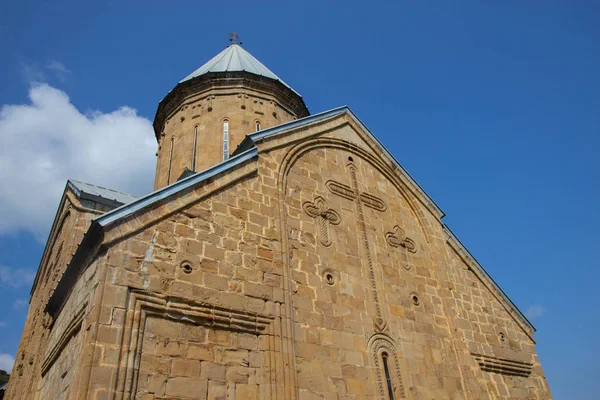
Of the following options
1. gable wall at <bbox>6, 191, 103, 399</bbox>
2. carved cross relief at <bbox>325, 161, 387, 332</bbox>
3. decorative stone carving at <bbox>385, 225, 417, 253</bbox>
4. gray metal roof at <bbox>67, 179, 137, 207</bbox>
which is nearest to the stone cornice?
gray metal roof at <bbox>67, 179, 137, 207</bbox>

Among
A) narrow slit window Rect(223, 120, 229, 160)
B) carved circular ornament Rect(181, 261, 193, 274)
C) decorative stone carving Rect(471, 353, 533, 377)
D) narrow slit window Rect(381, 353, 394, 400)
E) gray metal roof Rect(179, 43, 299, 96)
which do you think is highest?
gray metal roof Rect(179, 43, 299, 96)

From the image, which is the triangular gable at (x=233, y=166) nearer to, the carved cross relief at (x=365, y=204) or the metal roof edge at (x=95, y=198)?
the carved cross relief at (x=365, y=204)

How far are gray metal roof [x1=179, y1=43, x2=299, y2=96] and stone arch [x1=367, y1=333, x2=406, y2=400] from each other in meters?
9.44

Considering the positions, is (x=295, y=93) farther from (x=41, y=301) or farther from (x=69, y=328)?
(x=69, y=328)

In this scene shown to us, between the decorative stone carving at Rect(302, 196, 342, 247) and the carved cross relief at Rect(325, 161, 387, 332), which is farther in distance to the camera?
the decorative stone carving at Rect(302, 196, 342, 247)

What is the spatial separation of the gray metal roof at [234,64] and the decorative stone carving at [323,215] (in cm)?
722

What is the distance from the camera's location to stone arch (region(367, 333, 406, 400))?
701 cm

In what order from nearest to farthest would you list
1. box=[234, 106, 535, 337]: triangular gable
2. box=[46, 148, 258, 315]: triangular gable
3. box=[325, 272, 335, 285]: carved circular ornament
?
box=[46, 148, 258, 315]: triangular gable, box=[325, 272, 335, 285]: carved circular ornament, box=[234, 106, 535, 337]: triangular gable

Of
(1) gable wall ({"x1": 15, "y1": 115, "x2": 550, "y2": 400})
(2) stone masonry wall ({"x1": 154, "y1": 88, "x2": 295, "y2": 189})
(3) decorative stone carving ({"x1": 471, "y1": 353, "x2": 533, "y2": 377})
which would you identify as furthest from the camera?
(2) stone masonry wall ({"x1": 154, "y1": 88, "x2": 295, "y2": 189})

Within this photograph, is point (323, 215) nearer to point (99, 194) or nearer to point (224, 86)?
point (99, 194)

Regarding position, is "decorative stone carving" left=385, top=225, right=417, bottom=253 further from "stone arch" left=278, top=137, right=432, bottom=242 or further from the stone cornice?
the stone cornice

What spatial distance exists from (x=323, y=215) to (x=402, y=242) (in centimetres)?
210

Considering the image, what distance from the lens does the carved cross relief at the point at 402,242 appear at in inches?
356

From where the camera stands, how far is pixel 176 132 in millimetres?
13688
